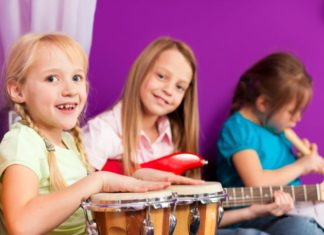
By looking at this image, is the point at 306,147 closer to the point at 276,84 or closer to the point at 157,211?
the point at 276,84

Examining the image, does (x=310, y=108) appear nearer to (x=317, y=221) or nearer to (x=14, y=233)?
(x=317, y=221)

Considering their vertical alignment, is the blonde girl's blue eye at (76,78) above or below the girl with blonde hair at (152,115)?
above

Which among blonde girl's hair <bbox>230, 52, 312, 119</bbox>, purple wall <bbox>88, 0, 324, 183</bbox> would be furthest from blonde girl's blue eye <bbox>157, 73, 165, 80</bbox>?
blonde girl's hair <bbox>230, 52, 312, 119</bbox>

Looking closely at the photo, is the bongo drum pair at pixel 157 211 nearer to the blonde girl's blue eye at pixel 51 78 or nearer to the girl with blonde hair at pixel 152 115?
the blonde girl's blue eye at pixel 51 78

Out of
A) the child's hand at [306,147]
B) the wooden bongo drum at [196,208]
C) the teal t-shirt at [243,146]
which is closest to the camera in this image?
the wooden bongo drum at [196,208]

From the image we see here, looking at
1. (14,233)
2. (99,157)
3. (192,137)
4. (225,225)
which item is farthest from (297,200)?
(14,233)

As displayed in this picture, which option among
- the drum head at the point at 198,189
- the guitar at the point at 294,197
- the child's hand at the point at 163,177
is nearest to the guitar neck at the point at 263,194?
the guitar at the point at 294,197

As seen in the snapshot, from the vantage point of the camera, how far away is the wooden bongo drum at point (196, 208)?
149 cm

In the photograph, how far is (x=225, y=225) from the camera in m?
2.21

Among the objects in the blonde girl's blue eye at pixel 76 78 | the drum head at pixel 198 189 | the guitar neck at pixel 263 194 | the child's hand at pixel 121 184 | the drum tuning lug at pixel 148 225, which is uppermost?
the blonde girl's blue eye at pixel 76 78

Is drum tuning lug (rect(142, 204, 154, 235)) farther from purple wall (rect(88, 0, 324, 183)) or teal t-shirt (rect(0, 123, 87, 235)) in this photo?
purple wall (rect(88, 0, 324, 183))

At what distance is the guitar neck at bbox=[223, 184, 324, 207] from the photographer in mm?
2100

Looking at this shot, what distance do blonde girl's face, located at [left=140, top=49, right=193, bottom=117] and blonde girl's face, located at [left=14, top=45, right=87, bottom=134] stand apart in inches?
22.4

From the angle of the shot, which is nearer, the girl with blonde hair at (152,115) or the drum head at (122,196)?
the drum head at (122,196)
